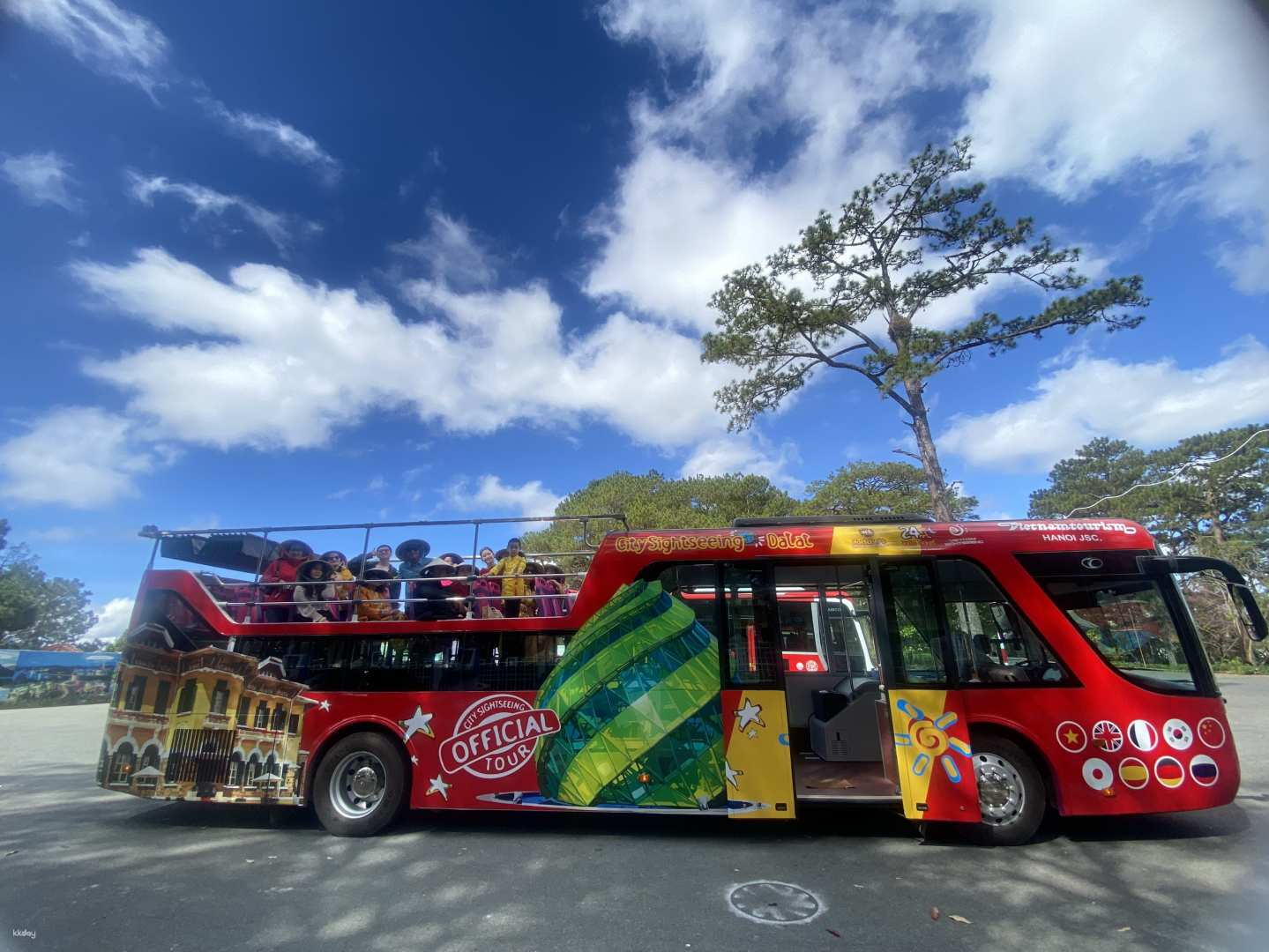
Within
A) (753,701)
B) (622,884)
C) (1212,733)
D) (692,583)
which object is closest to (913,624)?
Answer: (753,701)

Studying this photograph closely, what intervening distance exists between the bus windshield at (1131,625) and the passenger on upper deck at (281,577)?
7615 millimetres

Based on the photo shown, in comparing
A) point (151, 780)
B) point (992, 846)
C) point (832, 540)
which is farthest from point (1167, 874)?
point (151, 780)

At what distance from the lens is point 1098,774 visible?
4.89 metres

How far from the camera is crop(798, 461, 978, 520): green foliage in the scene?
2570 cm

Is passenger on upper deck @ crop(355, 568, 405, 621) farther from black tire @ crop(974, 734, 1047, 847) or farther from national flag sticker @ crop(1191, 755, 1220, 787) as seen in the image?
national flag sticker @ crop(1191, 755, 1220, 787)

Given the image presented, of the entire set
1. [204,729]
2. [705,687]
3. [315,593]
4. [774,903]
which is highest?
[315,593]

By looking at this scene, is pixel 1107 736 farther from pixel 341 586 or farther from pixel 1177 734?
pixel 341 586

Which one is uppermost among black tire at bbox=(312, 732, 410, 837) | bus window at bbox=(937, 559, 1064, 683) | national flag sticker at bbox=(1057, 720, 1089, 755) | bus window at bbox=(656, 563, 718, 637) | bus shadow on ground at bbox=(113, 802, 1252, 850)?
bus window at bbox=(656, 563, 718, 637)

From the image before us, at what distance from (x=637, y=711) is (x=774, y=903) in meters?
1.80

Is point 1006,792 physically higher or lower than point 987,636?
lower

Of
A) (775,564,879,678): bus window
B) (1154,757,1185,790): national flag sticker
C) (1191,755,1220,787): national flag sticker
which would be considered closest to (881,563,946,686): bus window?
(775,564,879,678): bus window

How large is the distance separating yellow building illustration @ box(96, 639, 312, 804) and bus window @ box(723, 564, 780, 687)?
14.4ft

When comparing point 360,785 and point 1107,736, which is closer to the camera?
point 1107,736

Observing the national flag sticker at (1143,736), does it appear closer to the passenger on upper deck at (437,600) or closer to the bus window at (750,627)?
the bus window at (750,627)
